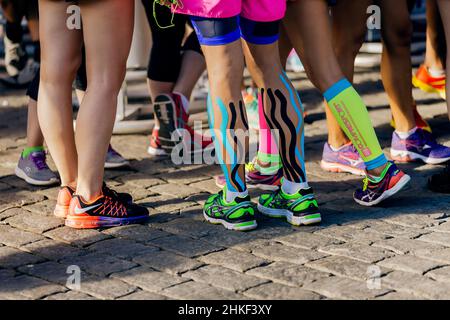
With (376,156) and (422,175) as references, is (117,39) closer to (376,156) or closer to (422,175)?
(376,156)

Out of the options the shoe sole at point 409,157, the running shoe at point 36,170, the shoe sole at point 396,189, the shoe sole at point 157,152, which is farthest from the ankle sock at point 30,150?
the shoe sole at point 409,157

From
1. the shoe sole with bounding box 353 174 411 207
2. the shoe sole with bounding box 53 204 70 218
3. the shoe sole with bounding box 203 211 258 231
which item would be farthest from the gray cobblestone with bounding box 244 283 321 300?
the shoe sole with bounding box 53 204 70 218

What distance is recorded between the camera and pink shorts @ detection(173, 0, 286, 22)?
4.35 m

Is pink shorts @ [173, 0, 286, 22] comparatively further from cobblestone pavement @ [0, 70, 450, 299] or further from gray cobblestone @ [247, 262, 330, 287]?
gray cobblestone @ [247, 262, 330, 287]

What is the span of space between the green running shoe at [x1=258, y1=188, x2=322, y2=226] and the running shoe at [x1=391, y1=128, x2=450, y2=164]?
4.08ft

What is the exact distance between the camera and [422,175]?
552 cm

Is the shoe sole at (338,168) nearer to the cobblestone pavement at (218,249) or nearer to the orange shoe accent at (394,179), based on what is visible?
the cobblestone pavement at (218,249)

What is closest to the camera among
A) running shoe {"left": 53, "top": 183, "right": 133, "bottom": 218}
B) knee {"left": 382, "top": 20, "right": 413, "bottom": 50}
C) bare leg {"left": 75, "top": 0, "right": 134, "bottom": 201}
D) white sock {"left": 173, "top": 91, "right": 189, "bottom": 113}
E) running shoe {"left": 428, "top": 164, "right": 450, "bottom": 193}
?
bare leg {"left": 75, "top": 0, "right": 134, "bottom": 201}

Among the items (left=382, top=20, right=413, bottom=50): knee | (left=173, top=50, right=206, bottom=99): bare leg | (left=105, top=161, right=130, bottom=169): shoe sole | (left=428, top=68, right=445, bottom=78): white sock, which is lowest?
(left=105, top=161, right=130, bottom=169): shoe sole

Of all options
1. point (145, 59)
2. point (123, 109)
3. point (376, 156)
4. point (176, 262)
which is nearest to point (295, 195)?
point (376, 156)

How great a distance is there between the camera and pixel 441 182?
5160 millimetres

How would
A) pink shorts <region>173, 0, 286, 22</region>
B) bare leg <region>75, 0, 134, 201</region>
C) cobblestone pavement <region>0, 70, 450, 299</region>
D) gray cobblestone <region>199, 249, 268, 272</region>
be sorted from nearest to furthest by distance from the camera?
1. cobblestone pavement <region>0, 70, 450, 299</region>
2. gray cobblestone <region>199, 249, 268, 272</region>
3. pink shorts <region>173, 0, 286, 22</region>
4. bare leg <region>75, 0, 134, 201</region>

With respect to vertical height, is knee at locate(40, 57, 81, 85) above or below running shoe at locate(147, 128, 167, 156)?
above

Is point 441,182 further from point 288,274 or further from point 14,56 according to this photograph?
point 14,56
